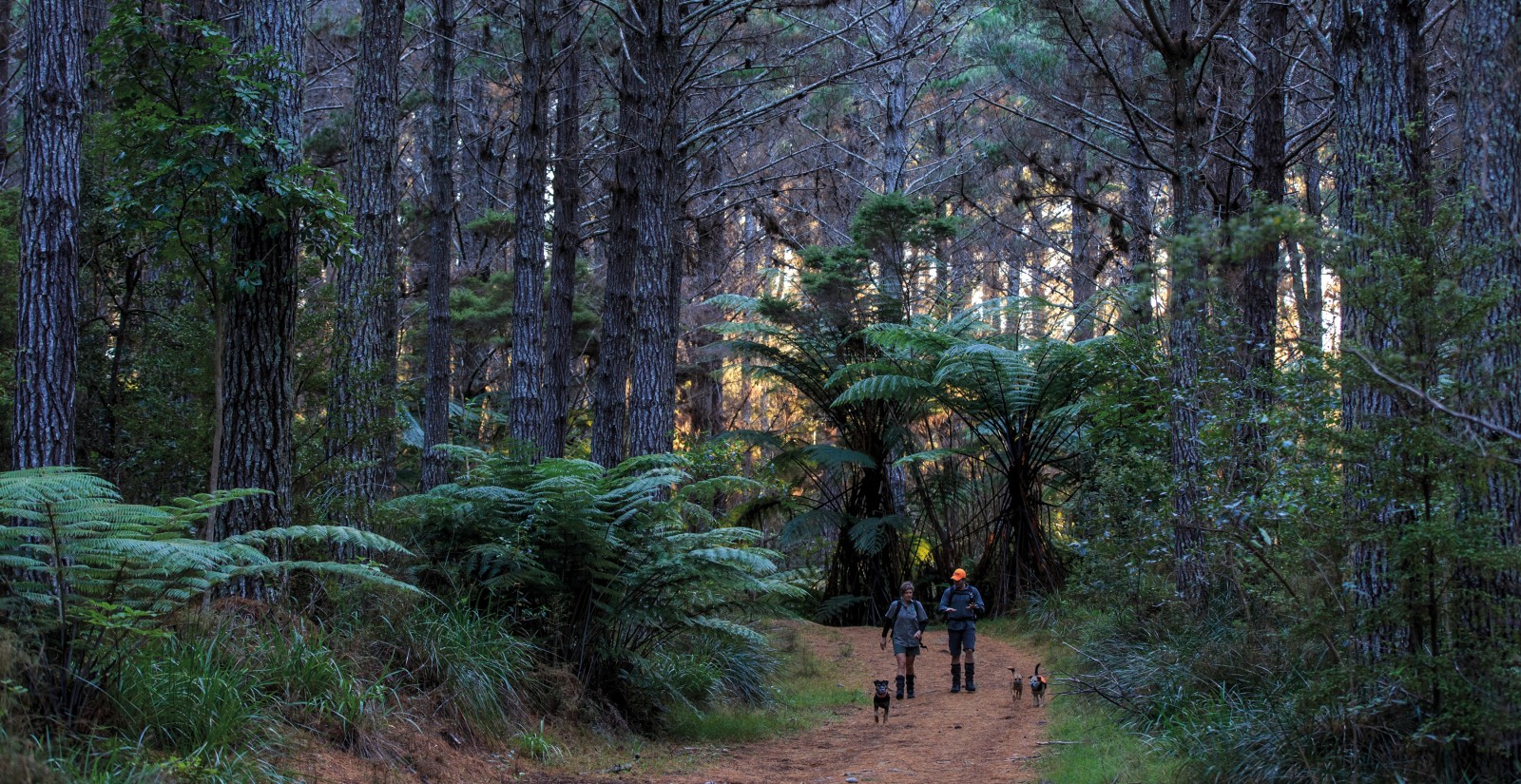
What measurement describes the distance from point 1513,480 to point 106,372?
1122 cm

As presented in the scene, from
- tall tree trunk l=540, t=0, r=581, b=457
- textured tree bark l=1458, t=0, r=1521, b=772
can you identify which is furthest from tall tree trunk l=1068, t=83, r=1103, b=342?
textured tree bark l=1458, t=0, r=1521, b=772

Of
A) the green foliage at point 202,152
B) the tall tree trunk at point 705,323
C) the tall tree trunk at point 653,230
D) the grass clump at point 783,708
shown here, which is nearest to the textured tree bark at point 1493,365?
the grass clump at point 783,708

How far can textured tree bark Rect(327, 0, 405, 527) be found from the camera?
8695 millimetres

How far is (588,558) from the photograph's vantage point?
7.74 meters

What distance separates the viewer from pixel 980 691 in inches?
417

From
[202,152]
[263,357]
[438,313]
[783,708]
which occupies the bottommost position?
[783,708]

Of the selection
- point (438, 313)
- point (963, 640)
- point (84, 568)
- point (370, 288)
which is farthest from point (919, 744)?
point (438, 313)

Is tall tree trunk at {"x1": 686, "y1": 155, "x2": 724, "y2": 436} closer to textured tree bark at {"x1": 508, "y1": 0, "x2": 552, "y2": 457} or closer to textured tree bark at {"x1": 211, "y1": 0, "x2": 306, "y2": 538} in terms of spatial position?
textured tree bark at {"x1": 508, "y1": 0, "x2": 552, "y2": 457}

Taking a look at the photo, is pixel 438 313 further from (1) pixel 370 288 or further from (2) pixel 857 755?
(2) pixel 857 755

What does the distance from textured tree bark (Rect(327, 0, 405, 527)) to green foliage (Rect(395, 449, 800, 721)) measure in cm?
119

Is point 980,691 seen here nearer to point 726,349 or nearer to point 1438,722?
Result: point 1438,722

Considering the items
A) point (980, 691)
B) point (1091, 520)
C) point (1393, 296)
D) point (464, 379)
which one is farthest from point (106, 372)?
point (464, 379)

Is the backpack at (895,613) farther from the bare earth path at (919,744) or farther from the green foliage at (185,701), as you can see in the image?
the green foliage at (185,701)

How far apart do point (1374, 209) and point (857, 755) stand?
16.4 ft
